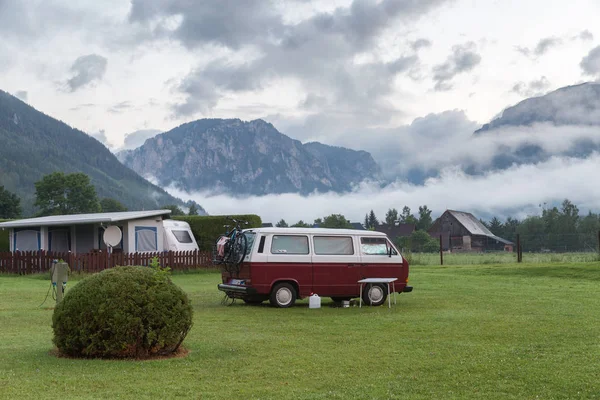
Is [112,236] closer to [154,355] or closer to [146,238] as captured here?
[146,238]

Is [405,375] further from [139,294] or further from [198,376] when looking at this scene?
[139,294]

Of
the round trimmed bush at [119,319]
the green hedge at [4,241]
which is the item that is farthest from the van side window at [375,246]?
the green hedge at [4,241]

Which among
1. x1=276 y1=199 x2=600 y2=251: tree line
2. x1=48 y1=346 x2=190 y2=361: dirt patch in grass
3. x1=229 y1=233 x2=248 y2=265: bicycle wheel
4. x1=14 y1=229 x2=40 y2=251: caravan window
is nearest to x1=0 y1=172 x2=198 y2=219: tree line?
x1=276 y1=199 x2=600 y2=251: tree line

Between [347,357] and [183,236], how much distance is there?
97.0 ft

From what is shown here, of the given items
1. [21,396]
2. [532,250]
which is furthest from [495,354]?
[532,250]

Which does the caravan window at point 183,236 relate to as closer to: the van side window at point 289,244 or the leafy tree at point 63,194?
the van side window at point 289,244

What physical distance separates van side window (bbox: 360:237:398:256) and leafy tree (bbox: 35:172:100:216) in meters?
90.6

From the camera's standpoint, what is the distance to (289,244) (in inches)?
682

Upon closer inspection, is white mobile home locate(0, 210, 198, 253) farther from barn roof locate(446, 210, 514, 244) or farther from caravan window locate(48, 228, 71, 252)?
barn roof locate(446, 210, 514, 244)

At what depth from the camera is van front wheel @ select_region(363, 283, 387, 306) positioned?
57.9ft

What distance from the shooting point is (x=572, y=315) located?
14117 millimetres

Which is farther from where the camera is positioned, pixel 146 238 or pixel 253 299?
pixel 146 238

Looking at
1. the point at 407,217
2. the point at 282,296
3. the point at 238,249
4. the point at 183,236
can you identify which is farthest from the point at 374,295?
the point at 407,217

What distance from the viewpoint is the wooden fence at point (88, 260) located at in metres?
30.4
